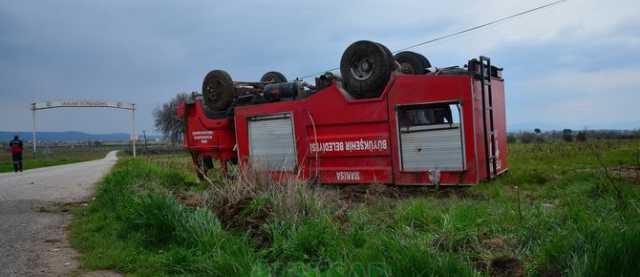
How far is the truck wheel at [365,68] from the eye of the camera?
7.68 metres

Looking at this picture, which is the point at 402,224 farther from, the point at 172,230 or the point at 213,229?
the point at 172,230

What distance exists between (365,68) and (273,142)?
2.32 m

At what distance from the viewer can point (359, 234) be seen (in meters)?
4.32

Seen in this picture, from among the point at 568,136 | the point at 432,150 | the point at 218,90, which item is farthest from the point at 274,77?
the point at 568,136

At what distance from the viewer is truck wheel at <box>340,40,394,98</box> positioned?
25.2ft

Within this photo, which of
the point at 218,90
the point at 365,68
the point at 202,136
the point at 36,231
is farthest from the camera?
the point at 202,136

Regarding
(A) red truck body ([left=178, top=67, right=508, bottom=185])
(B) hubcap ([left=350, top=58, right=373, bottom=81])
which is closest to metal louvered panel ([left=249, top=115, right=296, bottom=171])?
(A) red truck body ([left=178, top=67, right=508, bottom=185])

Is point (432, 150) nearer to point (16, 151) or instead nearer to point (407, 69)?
point (407, 69)

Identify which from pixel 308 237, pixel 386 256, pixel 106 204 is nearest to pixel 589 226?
pixel 386 256

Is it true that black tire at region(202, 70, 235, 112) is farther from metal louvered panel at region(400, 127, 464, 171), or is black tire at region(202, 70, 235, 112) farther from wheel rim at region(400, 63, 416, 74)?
metal louvered panel at region(400, 127, 464, 171)

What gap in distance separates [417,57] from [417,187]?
2.29 m

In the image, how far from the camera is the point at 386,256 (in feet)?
11.4

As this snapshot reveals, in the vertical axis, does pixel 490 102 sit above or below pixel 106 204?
above

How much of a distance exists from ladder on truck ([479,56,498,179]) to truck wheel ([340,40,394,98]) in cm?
135
